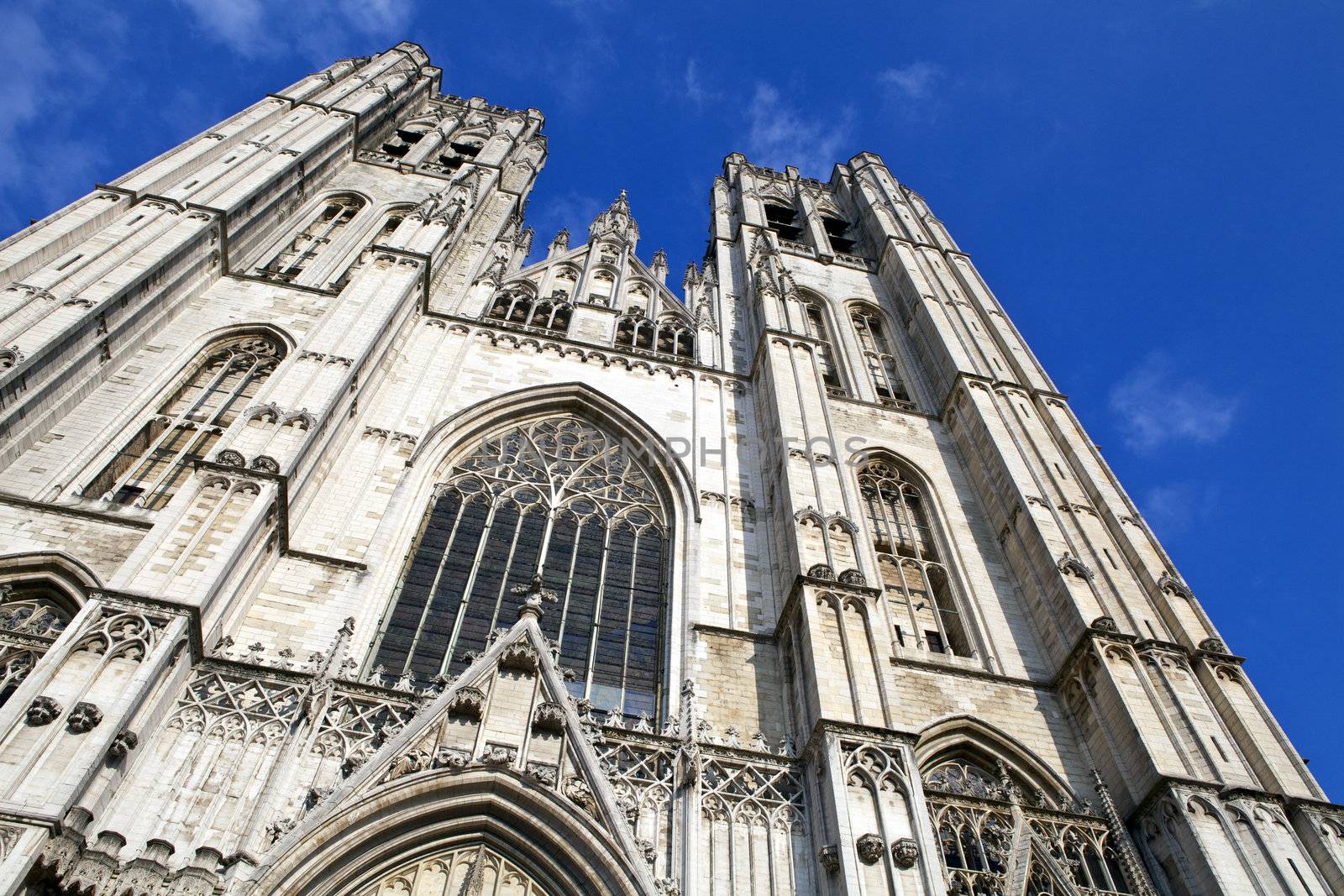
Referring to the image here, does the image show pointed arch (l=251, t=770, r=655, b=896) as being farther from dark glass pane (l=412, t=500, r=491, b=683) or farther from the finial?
dark glass pane (l=412, t=500, r=491, b=683)

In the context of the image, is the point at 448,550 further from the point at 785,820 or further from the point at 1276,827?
the point at 1276,827

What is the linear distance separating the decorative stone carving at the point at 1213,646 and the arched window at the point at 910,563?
2723mm

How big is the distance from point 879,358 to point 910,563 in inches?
281

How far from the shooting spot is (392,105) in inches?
1017

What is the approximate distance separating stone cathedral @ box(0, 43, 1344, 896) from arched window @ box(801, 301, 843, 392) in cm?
18

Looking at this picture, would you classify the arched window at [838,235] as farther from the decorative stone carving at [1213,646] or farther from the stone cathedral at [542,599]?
the decorative stone carving at [1213,646]

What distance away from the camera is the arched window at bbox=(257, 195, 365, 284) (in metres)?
17.8

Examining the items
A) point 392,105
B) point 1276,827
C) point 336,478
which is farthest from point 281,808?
point 392,105

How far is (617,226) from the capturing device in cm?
2395

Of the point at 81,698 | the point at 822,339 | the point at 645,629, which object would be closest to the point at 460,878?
the point at 81,698

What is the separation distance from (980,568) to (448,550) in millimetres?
7478

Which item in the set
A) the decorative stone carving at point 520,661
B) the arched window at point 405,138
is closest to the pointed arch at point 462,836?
the decorative stone carving at point 520,661

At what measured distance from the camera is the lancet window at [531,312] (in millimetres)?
18266

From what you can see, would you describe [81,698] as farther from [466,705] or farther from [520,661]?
[520,661]
